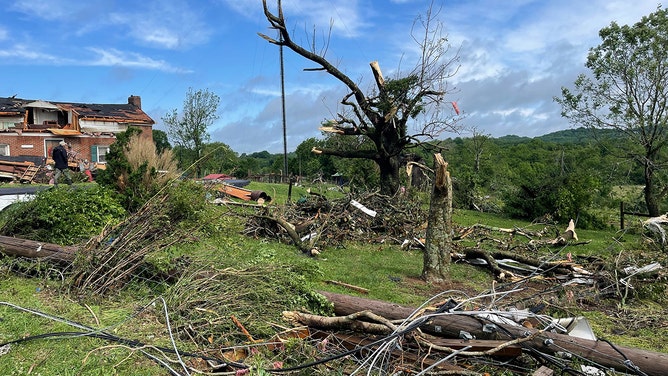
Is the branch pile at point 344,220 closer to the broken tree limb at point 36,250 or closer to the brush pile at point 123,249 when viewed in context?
the brush pile at point 123,249

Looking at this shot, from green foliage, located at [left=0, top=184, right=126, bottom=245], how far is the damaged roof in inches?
1041

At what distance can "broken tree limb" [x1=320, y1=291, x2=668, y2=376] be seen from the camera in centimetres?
366

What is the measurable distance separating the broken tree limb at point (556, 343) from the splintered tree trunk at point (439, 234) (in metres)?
3.32

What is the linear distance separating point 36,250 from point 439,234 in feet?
20.8

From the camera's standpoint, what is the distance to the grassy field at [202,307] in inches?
157

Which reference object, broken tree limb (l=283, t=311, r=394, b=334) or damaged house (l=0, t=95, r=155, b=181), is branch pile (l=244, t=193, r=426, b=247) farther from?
damaged house (l=0, t=95, r=155, b=181)

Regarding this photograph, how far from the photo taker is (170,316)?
4680 millimetres

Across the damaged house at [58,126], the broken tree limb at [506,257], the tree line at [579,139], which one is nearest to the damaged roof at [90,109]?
the damaged house at [58,126]

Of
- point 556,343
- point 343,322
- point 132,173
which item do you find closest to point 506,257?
point 556,343

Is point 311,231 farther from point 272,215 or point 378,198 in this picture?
point 378,198

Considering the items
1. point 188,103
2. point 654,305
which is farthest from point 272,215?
point 188,103

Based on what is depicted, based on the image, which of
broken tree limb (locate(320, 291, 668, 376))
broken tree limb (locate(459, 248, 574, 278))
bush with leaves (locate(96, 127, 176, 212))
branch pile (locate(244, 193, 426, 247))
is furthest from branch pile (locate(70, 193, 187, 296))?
broken tree limb (locate(459, 248, 574, 278))

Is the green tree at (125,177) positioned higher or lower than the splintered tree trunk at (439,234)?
higher

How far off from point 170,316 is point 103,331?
62 cm
